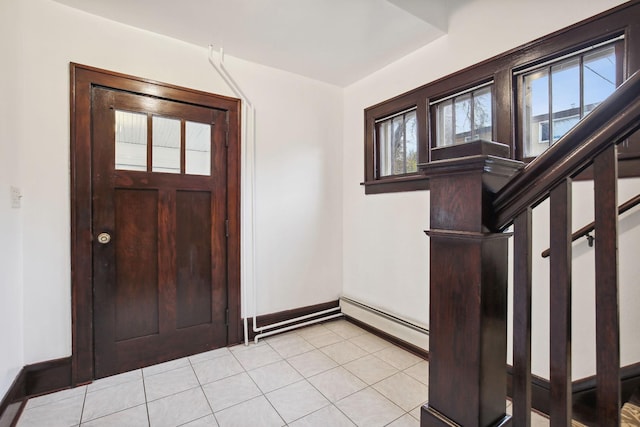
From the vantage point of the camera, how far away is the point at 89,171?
6.97 ft

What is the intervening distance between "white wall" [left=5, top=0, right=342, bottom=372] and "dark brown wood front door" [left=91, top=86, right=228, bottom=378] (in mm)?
201

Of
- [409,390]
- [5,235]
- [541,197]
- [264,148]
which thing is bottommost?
[409,390]

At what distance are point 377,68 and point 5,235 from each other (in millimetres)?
3012

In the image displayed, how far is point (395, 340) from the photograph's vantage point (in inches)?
106

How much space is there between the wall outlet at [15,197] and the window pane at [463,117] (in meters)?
2.98

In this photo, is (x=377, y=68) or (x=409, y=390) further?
(x=377, y=68)

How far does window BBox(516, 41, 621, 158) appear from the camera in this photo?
5.41 ft

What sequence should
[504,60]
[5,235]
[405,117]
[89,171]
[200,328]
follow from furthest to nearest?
[405,117], [200,328], [89,171], [504,60], [5,235]

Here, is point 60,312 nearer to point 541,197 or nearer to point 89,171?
point 89,171

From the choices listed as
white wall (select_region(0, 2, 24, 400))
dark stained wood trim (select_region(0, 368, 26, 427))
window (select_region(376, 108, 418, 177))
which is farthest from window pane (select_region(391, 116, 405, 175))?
dark stained wood trim (select_region(0, 368, 26, 427))

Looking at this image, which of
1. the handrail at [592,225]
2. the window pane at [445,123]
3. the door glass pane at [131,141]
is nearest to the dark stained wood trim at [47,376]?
the door glass pane at [131,141]

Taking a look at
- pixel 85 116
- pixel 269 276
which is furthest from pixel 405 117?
pixel 85 116

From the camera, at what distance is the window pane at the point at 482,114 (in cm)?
217

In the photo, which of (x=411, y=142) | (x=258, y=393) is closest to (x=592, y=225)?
(x=411, y=142)
